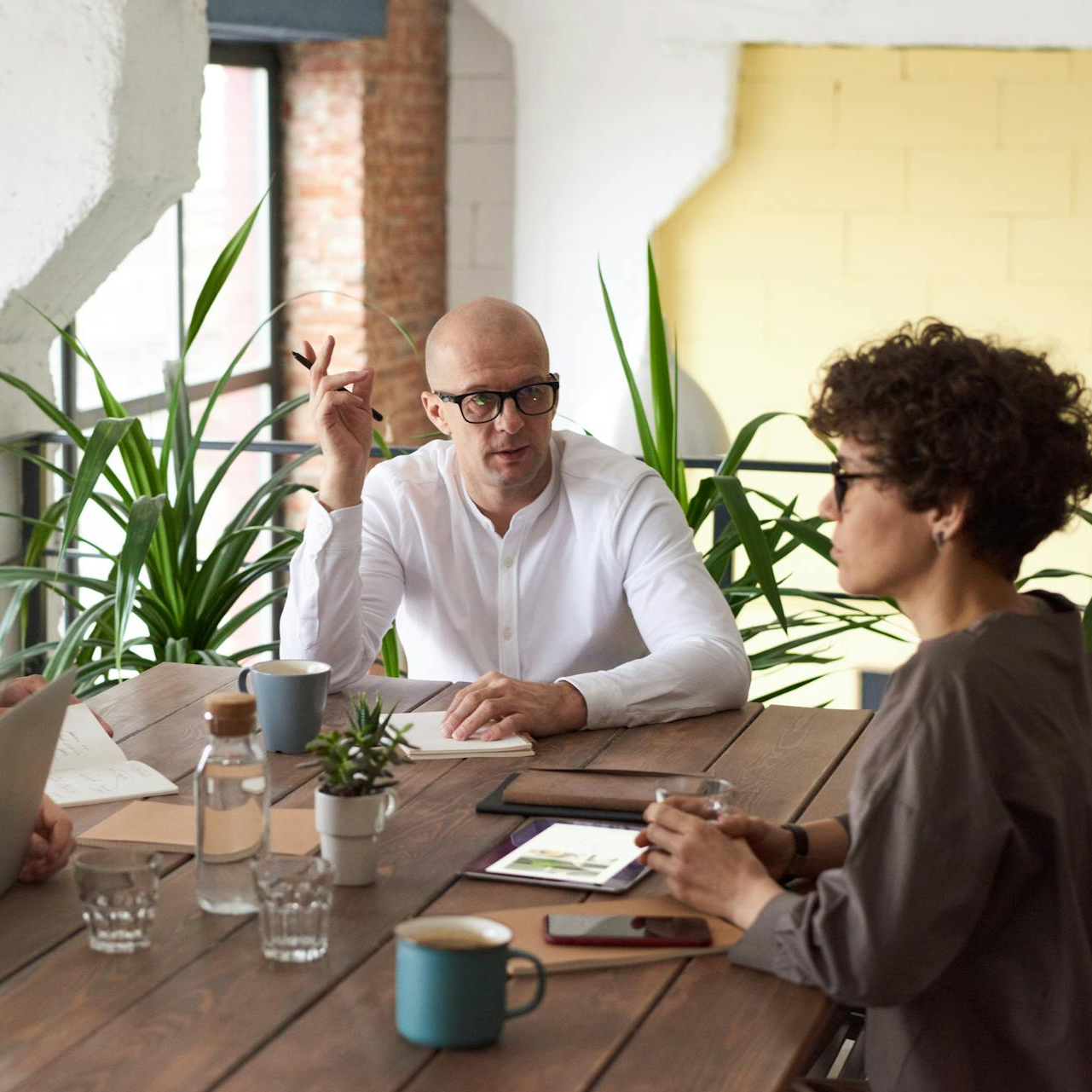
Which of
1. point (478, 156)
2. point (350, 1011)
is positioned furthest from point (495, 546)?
point (478, 156)

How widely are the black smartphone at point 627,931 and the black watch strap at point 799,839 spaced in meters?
0.16

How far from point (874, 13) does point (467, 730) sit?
3825mm

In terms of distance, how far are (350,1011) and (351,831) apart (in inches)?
10.3

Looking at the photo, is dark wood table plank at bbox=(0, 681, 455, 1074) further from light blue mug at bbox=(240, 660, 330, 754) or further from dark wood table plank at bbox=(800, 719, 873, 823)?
dark wood table plank at bbox=(800, 719, 873, 823)

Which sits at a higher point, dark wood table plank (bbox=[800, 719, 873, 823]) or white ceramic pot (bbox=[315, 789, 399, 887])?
white ceramic pot (bbox=[315, 789, 399, 887])

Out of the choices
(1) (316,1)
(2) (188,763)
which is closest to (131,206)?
(1) (316,1)

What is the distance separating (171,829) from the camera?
1.65 m

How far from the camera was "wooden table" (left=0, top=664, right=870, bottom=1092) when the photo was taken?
115 centimetres

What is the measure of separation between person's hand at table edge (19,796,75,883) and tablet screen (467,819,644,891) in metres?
0.39

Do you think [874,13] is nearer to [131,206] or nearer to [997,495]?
[131,206]

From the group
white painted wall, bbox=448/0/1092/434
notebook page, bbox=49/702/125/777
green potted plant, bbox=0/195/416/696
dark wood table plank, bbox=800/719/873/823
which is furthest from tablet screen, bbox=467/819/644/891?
white painted wall, bbox=448/0/1092/434

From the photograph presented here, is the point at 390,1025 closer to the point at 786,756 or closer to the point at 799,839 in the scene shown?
the point at 799,839

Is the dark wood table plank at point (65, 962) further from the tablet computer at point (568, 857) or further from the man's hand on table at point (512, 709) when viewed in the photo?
the man's hand on table at point (512, 709)

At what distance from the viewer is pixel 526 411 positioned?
2404 mm
